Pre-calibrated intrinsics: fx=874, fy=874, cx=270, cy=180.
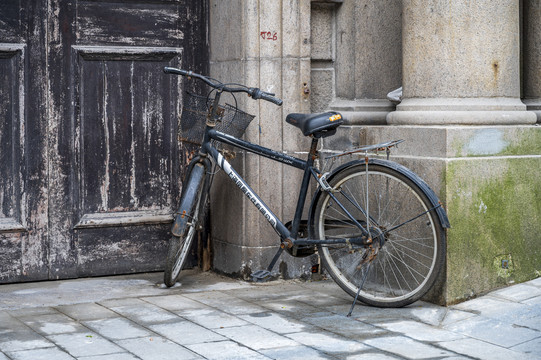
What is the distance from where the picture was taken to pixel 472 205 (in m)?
5.15

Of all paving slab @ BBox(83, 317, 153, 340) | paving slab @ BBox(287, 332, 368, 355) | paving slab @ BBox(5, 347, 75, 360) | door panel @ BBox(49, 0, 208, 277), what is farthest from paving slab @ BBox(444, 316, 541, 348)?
door panel @ BBox(49, 0, 208, 277)

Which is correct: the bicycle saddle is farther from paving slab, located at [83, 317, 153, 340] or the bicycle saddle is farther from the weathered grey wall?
paving slab, located at [83, 317, 153, 340]

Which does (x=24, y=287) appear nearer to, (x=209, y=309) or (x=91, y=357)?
(x=209, y=309)

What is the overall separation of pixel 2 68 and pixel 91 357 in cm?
242

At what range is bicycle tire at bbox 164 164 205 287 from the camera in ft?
18.1

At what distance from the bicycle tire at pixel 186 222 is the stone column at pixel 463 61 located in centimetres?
137

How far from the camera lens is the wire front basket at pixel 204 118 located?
5539 millimetres

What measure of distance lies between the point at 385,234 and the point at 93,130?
2.16 metres

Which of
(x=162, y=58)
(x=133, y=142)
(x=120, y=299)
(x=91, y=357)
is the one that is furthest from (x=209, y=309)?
(x=162, y=58)

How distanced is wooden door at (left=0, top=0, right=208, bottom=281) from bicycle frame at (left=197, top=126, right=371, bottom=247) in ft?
2.35

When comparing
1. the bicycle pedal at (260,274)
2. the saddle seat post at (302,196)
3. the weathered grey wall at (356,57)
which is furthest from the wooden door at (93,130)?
the saddle seat post at (302,196)

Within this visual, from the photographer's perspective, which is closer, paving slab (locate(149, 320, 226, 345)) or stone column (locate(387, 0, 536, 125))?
paving slab (locate(149, 320, 226, 345))

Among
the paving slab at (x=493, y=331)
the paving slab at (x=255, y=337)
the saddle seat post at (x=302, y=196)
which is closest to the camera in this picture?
the paving slab at (x=255, y=337)

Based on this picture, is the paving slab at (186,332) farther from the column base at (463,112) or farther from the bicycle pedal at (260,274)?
the column base at (463,112)
